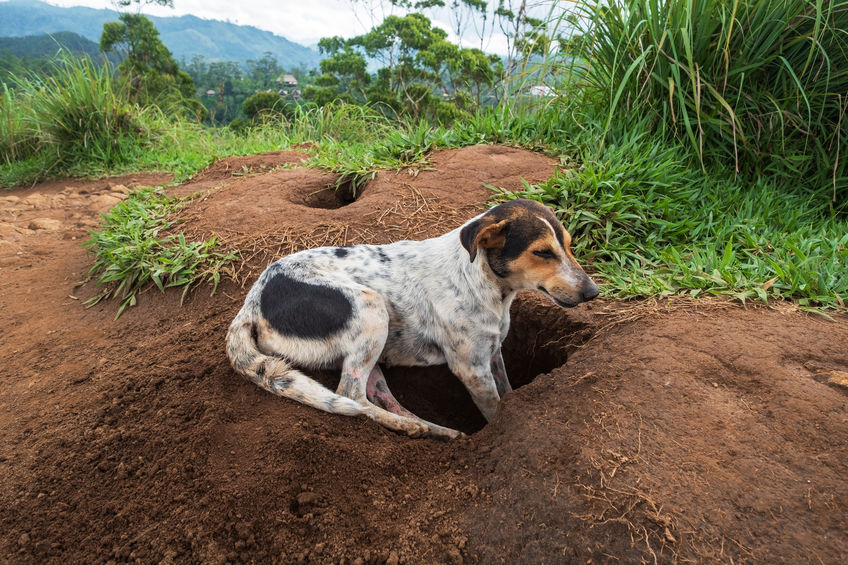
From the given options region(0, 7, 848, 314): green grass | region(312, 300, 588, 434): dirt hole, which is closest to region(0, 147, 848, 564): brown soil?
region(312, 300, 588, 434): dirt hole

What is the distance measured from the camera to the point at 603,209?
3.90 meters

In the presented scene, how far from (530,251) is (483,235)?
26 centimetres

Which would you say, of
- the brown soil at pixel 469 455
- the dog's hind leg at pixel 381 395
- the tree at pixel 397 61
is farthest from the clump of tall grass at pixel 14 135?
the tree at pixel 397 61

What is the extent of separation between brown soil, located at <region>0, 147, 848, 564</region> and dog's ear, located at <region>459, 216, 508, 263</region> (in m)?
0.73

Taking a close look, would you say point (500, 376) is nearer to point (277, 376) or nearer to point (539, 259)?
point (539, 259)

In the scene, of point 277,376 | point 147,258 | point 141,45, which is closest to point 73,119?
point 147,258

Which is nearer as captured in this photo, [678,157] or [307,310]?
[307,310]

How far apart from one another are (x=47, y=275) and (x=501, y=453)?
4088 millimetres

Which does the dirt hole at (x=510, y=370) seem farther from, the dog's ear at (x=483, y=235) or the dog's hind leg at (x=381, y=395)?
the dog's ear at (x=483, y=235)

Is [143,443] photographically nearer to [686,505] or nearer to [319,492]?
[319,492]

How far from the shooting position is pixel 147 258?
12.7 ft

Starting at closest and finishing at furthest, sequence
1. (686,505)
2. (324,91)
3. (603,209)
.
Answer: (686,505), (603,209), (324,91)

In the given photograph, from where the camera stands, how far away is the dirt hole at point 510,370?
3.11 metres

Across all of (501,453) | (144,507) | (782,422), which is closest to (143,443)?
(144,507)
